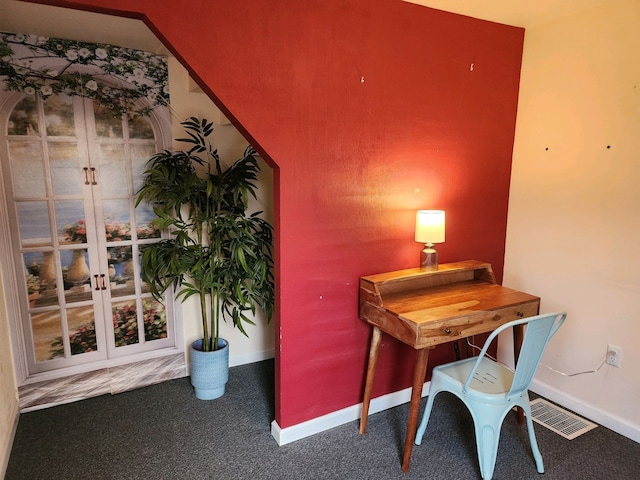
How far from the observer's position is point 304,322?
7.24 ft

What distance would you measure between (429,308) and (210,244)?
1354mm

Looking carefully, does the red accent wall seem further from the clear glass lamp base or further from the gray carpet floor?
the gray carpet floor

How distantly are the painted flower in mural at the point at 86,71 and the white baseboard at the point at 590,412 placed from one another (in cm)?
324

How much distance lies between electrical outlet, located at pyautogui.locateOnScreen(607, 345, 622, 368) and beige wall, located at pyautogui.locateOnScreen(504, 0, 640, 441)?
3 centimetres

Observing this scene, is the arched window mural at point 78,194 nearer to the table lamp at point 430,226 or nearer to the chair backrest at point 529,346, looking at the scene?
the table lamp at point 430,226

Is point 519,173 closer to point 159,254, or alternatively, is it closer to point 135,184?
point 159,254

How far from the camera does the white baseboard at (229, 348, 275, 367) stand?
3158 millimetres

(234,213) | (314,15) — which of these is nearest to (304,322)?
(234,213)

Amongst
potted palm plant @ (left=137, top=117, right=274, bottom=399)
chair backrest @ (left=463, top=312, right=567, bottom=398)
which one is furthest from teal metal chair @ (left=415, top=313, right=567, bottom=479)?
potted palm plant @ (left=137, top=117, right=274, bottom=399)

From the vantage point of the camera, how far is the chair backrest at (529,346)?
1782mm

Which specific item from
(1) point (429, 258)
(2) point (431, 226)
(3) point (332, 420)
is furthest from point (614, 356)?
(3) point (332, 420)

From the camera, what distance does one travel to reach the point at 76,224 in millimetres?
2695

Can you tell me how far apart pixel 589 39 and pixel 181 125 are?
8.49 ft

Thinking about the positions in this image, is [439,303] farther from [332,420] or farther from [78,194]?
[78,194]
